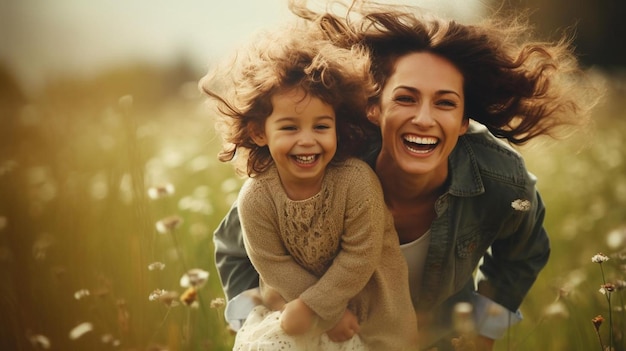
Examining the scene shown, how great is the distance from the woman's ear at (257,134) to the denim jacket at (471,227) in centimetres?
46

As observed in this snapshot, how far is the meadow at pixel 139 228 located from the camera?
2475 mm

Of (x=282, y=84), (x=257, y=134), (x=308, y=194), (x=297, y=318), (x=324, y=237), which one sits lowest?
(x=297, y=318)

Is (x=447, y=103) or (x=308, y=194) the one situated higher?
(x=447, y=103)

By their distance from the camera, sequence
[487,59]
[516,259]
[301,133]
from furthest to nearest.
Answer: [516,259], [487,59], [301,133]

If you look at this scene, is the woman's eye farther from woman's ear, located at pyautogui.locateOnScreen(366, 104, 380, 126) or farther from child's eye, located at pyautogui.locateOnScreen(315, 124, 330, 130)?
child's eye, located at pyautogui.locateOnScreen(315, 124, 330, 130)

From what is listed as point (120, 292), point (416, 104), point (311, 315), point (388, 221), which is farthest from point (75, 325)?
point (416, 104)

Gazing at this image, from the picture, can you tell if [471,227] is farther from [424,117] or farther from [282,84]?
[282,84]

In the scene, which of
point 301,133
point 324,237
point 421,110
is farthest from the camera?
point 421,110

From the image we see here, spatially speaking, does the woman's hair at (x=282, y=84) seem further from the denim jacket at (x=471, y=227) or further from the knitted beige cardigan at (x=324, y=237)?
the denim jacket at (x=471, y=227)

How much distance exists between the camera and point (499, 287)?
8.81ft

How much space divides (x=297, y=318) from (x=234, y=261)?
54 centimetres

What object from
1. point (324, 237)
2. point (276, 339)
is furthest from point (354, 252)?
point (276, 339)

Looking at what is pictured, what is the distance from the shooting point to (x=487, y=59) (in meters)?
2.28

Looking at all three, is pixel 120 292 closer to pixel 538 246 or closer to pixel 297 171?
pixel 297 171
